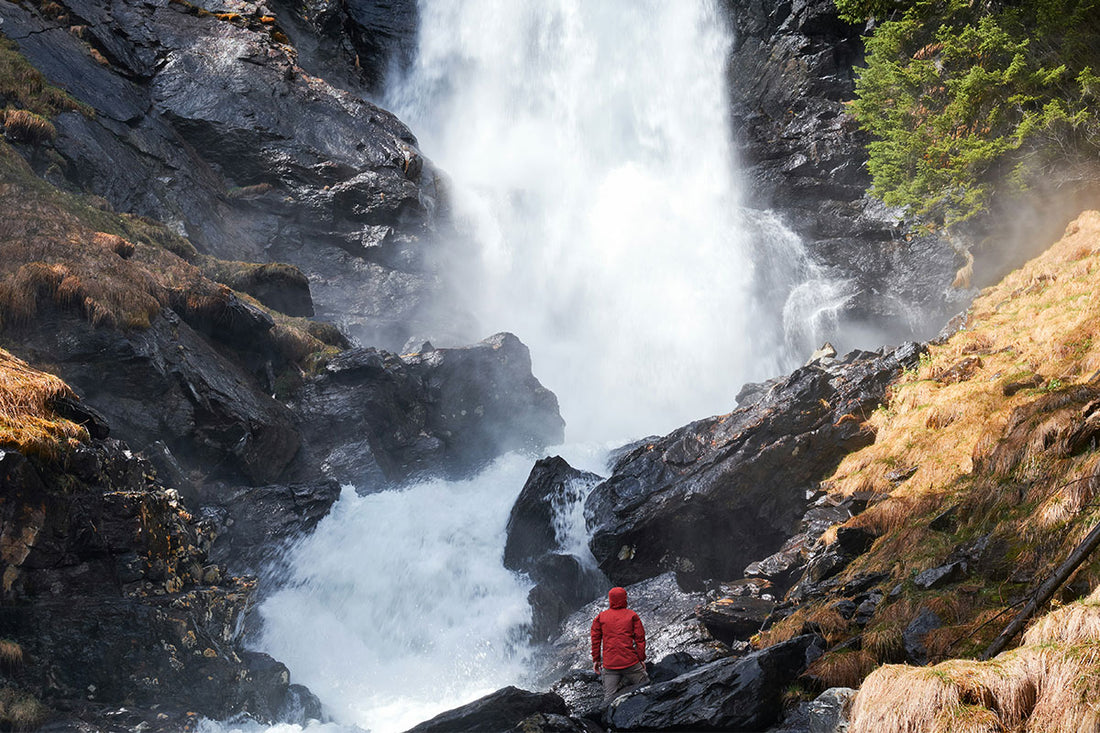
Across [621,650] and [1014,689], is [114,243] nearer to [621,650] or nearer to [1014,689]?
[621,650]

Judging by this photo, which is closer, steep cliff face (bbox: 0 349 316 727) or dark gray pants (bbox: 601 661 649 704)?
dark gray pants (bbox: 601 661 649 704)

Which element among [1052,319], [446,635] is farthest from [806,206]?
[446,635]

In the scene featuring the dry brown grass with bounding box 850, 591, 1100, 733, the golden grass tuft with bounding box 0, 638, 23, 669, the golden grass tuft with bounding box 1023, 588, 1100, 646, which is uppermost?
the golden grass tuft with bounding box 0, 638, 23, 669

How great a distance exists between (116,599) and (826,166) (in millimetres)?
31421

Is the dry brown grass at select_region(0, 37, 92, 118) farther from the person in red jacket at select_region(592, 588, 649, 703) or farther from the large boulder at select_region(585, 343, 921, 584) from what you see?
the person in red jacket at select_region(592, 588, 649, 703)

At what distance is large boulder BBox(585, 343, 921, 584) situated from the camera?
13422 millimetres

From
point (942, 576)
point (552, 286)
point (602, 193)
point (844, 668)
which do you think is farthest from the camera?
point (602, 193)

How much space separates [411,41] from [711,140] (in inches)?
782

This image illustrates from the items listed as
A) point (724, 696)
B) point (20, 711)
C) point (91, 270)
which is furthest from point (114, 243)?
point (724, 696)

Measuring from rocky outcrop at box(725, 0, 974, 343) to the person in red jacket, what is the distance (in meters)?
19.6

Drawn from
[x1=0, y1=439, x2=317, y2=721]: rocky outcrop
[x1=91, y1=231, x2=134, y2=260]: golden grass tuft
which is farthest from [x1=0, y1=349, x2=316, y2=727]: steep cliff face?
[x1=91, y1=231, x2=134, y2=260]: golden grass tuft

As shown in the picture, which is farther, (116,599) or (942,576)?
→ (116,599)

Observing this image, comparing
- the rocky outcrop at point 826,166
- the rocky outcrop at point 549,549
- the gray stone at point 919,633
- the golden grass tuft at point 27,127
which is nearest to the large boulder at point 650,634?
the rocky outcrop at point 549,549

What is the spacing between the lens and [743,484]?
13633mm
